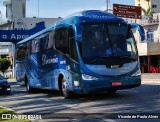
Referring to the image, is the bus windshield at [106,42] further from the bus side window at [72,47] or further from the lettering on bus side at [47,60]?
the lettering on bus side at [47,60]

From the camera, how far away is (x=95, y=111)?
13.7 m

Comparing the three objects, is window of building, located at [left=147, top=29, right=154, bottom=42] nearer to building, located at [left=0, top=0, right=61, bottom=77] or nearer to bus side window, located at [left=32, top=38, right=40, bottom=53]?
building, located at [left=0, top=0, right=61, bottom=77]

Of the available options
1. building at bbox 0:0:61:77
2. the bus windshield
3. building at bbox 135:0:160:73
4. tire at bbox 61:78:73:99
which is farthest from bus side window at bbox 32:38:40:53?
building at bbox 0:0:61:77

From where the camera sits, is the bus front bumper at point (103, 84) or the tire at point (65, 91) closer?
the bus front bumper at point (103, 84)

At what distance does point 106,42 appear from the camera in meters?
16.3

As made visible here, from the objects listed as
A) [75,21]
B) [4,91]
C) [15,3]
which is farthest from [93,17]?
[15,3]

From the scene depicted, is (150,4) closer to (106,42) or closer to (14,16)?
(14,16)

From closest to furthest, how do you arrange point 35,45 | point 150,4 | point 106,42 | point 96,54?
point 96,54 < point 106,42 < point 35,45 < point 150,4

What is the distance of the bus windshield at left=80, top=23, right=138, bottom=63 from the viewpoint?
16.2 meters

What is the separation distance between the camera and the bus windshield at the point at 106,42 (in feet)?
53.1

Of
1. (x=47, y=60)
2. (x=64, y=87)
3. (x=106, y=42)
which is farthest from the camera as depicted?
(x=47, y=60)

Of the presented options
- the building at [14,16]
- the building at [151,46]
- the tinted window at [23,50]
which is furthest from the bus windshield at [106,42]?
the building at [14,16]

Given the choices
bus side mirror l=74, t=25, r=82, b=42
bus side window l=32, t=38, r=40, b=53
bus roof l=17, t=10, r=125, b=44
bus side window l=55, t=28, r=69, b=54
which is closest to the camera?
bus side mirror l=74, t=25, r=82, b=42

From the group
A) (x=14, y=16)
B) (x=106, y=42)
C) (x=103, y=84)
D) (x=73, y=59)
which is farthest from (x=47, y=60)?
(x=14, y=16)
